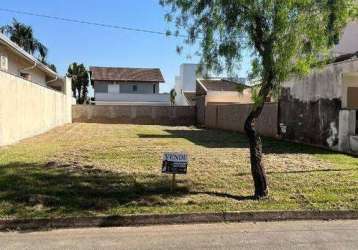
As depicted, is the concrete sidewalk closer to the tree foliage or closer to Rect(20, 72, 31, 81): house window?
Rect(20, 72, 31, 81): house window

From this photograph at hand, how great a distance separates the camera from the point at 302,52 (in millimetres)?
9281

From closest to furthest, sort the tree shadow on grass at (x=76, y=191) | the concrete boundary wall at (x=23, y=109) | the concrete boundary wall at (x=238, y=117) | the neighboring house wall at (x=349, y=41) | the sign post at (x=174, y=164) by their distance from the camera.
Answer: the tree shadow on grass at (x=76, y=191) → the sign post at (x=174, y=164) → the concrete boundary wall at (x=23, y=109) → the neighboring house wall at (x=349, y=41) → the concrete boundary wall at (x=238, y=117)

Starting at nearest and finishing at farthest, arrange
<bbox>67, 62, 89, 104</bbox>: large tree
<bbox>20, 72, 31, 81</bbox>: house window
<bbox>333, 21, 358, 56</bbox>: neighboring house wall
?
<bbox>333, 21, 358, 56</bbox>: neighboring house wall, <bbox>20, 72, 31, 81</bbox>: house window, <bbox>67, 62, 89, 104</bbox>: large tree

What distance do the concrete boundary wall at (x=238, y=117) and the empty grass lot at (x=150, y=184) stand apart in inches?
385

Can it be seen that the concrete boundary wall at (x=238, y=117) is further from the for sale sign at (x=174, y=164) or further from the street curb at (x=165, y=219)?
the street curb at (x=165, y=219)

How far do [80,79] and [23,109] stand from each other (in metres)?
56.6

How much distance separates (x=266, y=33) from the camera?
9.19 meters

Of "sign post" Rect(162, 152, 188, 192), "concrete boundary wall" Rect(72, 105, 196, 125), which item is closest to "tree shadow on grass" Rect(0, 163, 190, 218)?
"sign post" Rect(162, 152, 188, 192)

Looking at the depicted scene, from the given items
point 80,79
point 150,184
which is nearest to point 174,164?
point 150,184

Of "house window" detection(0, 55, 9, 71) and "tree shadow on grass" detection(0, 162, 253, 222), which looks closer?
"tree shadow on grass" detection(0, 162, 253, 222)

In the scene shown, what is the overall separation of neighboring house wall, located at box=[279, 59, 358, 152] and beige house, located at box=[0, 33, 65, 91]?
38.7 ft

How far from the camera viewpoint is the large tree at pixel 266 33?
29.1 ft

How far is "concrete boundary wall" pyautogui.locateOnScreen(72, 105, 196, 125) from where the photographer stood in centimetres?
4534

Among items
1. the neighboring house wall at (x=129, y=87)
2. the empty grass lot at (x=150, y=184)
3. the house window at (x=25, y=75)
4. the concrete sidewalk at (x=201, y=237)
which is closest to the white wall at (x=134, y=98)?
the neighboring house wall at (x=129, y=87)
